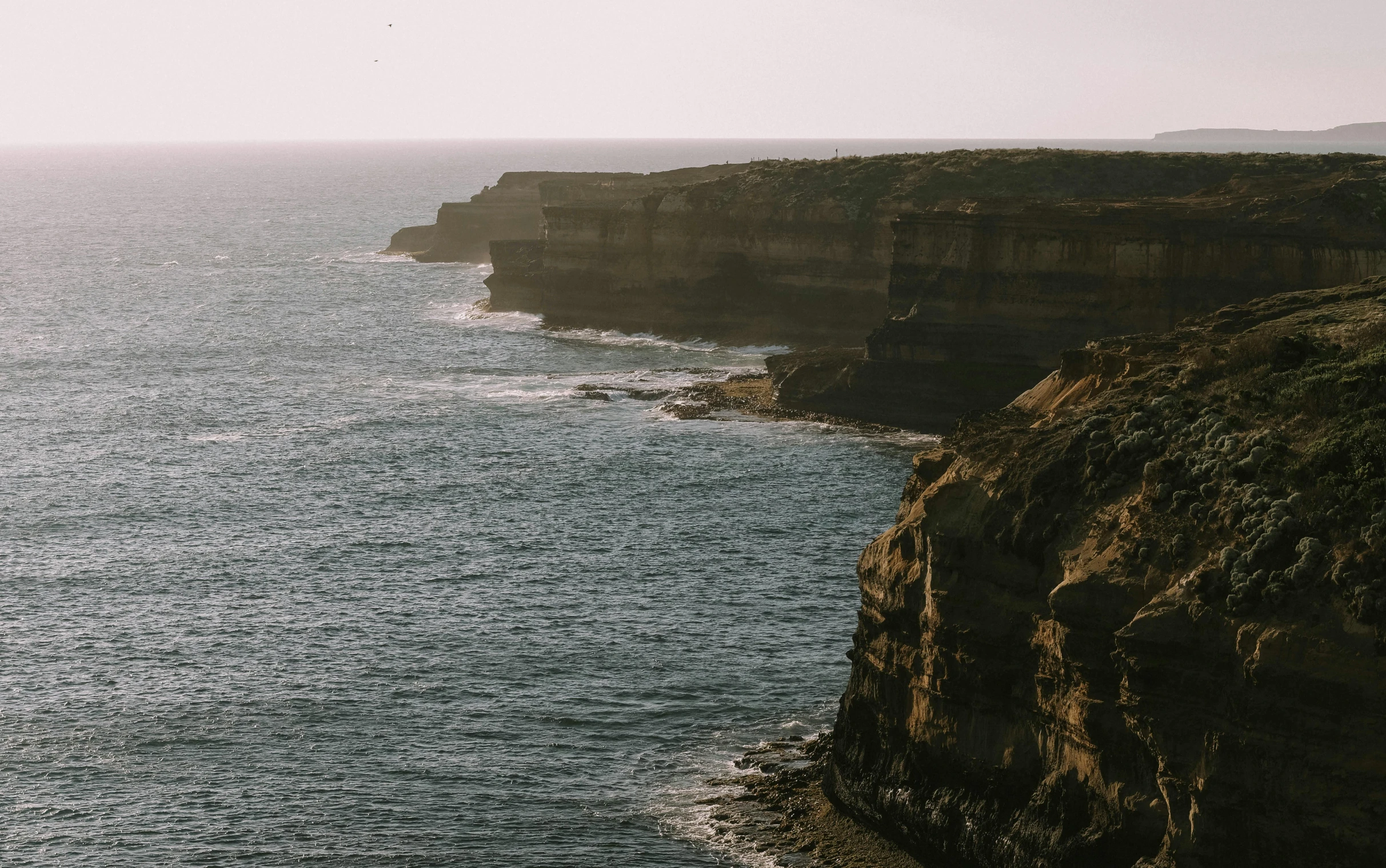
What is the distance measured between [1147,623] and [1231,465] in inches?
172

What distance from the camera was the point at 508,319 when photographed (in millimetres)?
120750

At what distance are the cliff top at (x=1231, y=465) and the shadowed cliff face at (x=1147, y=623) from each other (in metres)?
0.05

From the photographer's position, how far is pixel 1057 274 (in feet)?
245

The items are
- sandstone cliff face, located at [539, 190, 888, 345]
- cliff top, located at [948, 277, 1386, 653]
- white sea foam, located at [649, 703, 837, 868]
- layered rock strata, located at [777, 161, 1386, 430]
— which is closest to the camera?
cliff top, located at [948, 277, 1386, 653]

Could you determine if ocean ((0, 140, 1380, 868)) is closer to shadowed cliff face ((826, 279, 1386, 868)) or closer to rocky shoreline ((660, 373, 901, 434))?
rocky shoreline ((660, 373, 901, 434))

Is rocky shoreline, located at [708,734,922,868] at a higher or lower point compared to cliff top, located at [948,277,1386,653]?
lower

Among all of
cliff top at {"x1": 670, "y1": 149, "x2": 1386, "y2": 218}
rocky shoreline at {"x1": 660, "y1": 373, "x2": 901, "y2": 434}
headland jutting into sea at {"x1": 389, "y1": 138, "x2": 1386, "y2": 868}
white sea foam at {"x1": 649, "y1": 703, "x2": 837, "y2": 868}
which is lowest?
white sea foam at {"x1": 649, "y1": 703, "x2": 837, "y2": 868}

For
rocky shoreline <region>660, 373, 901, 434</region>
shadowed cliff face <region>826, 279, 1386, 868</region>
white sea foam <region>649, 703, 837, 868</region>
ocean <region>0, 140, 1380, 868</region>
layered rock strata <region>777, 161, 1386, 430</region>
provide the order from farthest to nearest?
rocky shoreline <region>660, 373, 901, 434</region> < layered rock strata <region>777, 161, 1386, 430</region> < ocean <region>0, 140, 1380, 868</region> < white sea foam <region>649, 703, 837, 868</region> < shadowed cliff face <region>826, 279, 1386, 868</region>

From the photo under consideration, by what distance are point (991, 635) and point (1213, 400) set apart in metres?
6.67

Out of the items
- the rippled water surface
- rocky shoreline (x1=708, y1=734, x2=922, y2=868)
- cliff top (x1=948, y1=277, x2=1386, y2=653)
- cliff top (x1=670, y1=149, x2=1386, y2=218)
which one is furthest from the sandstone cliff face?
cliff top (x1=948, y1=277, x2=1386, y2=653)

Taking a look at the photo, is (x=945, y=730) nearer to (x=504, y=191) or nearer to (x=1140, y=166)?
(x=1140, y=166)

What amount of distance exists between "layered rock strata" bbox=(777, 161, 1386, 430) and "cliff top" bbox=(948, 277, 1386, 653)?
3598 cm

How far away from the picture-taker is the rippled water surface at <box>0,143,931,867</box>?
35.6m

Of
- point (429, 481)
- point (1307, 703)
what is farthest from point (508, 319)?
point (1307, 703)
